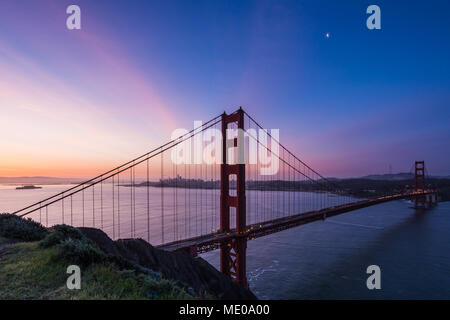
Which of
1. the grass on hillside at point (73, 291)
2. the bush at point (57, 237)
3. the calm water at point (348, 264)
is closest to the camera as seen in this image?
the grass on hillside at point (73, 291)

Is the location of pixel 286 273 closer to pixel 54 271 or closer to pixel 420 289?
pixel 420 289

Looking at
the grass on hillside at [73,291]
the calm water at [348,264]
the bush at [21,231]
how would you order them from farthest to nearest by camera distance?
1. the calm water at [348,264]
2. the bush at [21,231]
3. the grass on hillside at [73,291]

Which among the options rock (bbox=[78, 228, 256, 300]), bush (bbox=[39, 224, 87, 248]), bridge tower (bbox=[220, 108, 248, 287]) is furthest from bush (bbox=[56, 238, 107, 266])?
bridge tower (bbox=[220, 108, 248, 287])

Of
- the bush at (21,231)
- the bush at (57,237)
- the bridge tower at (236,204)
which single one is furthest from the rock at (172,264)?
the bridge tower at (236,204)

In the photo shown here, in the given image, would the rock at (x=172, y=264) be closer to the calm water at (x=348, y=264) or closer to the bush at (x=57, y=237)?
the bush at (x=57, y=237)

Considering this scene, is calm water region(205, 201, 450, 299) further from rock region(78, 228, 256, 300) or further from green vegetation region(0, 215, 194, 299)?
green vegetation region(0, 215, 194, 299)

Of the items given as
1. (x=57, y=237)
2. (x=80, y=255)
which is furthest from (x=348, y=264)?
(x=57, y=237)

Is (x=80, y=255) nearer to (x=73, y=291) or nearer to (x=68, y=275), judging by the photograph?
(x=68, y=275)
